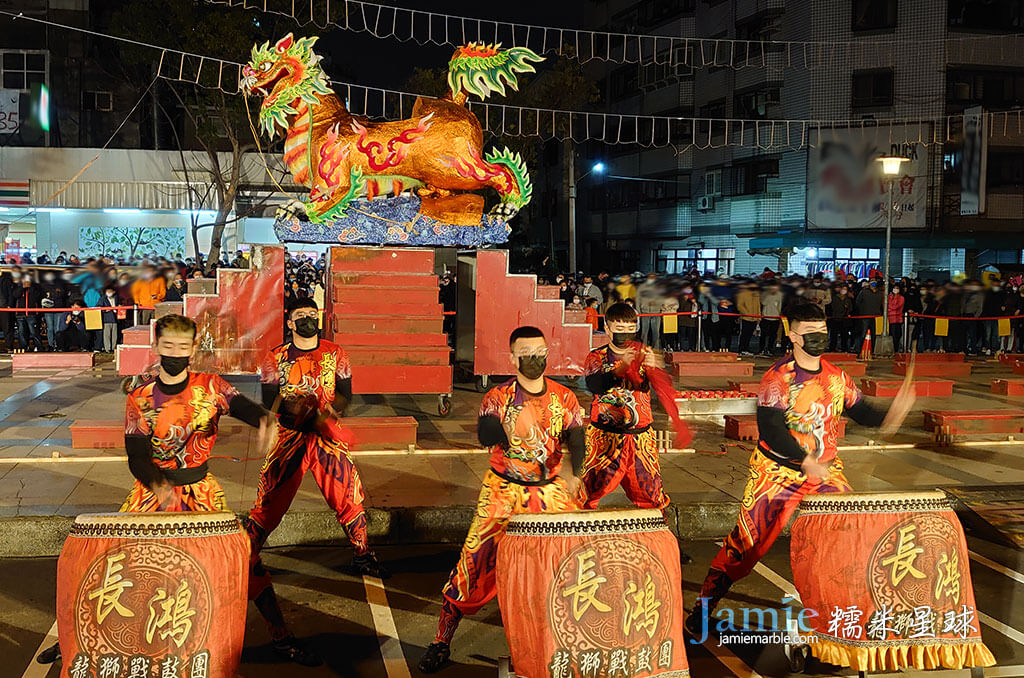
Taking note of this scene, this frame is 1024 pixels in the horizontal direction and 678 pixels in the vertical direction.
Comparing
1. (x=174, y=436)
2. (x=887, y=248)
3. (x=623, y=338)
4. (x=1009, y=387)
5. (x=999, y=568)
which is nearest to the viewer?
(x=174, y=436)

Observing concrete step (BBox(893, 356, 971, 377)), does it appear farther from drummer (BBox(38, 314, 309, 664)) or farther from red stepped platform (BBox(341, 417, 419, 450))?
drummer (BBox(38, 314, 309, 664))

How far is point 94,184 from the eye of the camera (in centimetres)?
2739

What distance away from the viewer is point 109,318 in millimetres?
17344

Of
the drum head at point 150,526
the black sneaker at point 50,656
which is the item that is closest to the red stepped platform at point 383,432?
the black sneaker at point 50,656

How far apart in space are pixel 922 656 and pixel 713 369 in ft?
37.8

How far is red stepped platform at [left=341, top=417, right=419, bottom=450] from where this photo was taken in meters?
9.55

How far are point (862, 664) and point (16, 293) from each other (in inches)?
689

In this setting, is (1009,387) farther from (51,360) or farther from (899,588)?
(51,360)

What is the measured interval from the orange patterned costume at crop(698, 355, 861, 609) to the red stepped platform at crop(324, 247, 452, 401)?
7156mm

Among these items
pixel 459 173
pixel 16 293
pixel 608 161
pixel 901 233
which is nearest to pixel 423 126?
pixel 459 173

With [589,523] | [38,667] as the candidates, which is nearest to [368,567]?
[38,667]

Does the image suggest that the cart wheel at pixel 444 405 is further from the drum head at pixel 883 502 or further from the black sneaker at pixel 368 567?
the drum head at pixel 883 502

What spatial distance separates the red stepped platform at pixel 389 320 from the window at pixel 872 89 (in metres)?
21.7

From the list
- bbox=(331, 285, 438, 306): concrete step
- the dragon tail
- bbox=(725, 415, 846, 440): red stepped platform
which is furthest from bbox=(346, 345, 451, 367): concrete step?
bbox=(725, 415, 846, 440): red stepped platform
